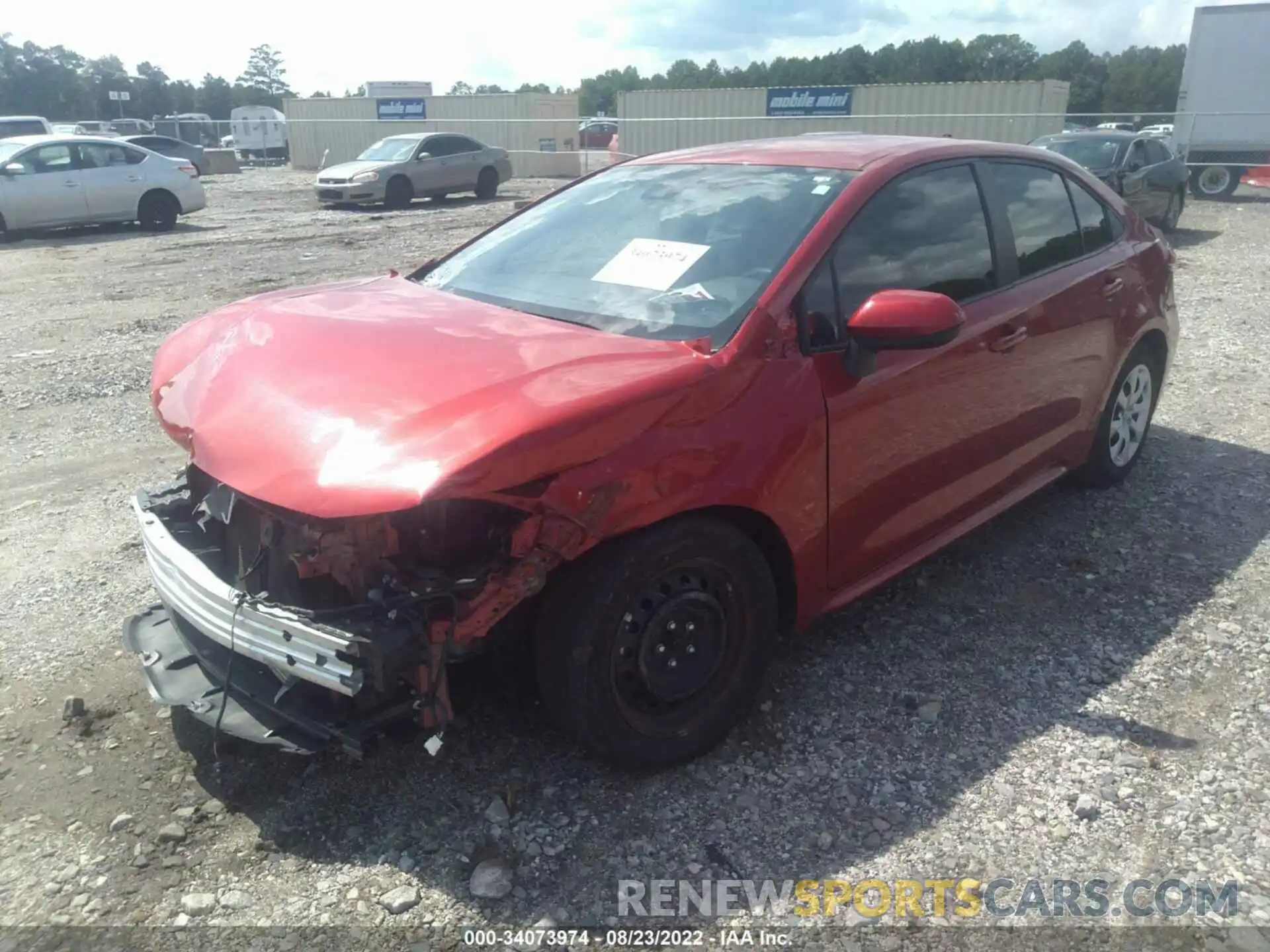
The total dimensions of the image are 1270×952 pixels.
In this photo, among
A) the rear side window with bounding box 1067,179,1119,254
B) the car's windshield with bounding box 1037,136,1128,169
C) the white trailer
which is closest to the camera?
the rear side window with bounding box 1067,179,1119,254

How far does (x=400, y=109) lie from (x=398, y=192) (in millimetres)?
15945

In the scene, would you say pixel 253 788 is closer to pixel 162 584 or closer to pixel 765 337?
pixel 162 584

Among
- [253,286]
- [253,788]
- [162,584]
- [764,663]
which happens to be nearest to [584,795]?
[764,663]

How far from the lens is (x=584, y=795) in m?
2.88

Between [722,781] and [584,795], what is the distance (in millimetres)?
416

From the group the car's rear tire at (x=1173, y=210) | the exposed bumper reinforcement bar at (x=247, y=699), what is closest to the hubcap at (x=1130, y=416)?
the exposed bumper reinforcement bar at (x=247, y=699)

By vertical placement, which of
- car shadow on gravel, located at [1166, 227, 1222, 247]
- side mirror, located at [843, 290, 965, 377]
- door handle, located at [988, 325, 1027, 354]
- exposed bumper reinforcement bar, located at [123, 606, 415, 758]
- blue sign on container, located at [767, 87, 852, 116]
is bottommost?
car shadow on gravel, located at [1166, 227, 1222, 247]

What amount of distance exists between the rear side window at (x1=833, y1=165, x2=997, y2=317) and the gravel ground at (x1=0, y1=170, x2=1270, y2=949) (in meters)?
1.31

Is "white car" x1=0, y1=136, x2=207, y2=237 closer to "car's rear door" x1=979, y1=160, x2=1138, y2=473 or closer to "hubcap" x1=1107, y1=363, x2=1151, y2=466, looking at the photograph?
"car's rear door" x1=979, y1=160, x2=1138, y2=473

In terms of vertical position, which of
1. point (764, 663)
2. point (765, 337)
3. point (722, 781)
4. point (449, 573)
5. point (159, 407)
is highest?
point (765, 337)

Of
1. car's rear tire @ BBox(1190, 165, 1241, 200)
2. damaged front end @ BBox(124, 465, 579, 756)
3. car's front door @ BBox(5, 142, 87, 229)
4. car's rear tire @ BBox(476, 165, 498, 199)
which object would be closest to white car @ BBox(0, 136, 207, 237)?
car's front door @ BBox(5, 142, 87, 229)

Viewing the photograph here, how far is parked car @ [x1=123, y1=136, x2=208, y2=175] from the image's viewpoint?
87.9 feet

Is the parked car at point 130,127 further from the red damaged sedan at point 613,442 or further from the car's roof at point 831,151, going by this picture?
the red damaged sedan at point 613,442

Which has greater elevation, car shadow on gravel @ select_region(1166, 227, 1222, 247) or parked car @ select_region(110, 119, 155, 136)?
parked car @ select_region(110, 119, 155, 136)
